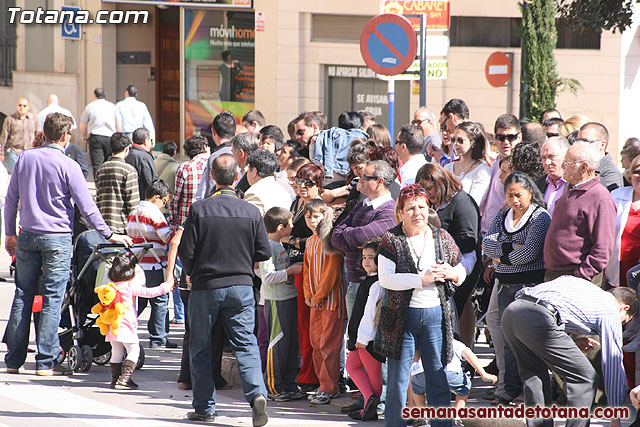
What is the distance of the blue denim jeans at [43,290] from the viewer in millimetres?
8773

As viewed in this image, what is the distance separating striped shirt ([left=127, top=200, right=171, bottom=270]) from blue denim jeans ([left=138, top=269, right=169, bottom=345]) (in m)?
0.09

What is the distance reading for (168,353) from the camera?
32.4ft

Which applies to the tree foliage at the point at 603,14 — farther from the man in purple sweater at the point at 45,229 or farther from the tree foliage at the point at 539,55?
the man in purple sweater at the point at 45,229

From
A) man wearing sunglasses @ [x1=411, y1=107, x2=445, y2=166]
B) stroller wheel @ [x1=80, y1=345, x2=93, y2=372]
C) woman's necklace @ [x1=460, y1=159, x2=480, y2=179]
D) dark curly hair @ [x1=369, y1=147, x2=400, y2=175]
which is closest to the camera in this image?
dark curly hair @ [x1=369, y1=147, x2=400, y2=175]

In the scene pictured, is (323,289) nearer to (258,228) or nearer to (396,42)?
(258,228)

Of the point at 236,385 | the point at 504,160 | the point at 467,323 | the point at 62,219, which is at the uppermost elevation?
the point at 504,160

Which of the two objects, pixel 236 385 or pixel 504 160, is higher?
pixel 504 160

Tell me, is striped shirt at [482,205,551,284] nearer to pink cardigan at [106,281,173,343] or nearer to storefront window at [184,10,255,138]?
pink cardigan at [106,281,173,343]

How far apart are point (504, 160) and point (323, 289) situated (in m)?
1.92

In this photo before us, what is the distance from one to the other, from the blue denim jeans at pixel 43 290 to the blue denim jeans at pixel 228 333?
1.82m

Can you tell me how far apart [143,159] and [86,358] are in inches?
159

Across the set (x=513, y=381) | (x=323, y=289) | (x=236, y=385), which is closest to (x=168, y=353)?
(x=236, y=385)

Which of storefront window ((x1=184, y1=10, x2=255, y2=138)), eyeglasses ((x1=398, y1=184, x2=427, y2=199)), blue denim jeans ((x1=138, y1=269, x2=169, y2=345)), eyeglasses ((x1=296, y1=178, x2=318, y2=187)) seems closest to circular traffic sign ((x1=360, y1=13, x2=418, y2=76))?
blue denim jeans ((x1=138, y1=269, x2=169, y2=345))

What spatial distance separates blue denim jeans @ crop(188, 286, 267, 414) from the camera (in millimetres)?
7465
